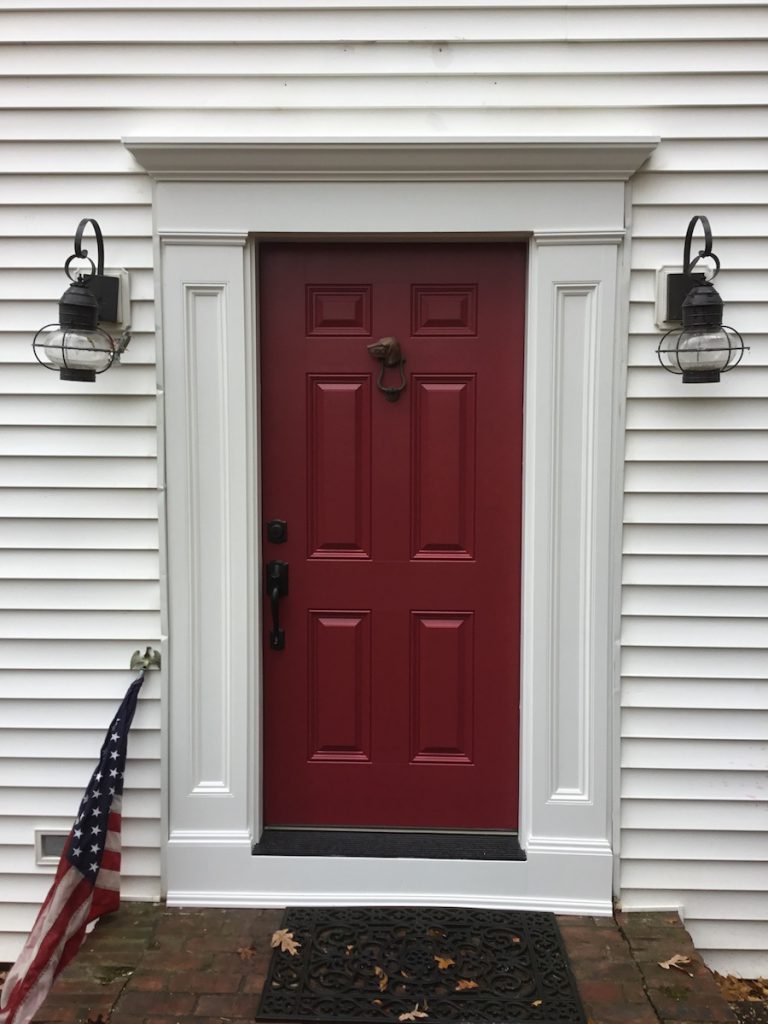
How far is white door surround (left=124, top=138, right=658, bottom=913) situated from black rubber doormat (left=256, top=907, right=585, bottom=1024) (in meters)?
0.11

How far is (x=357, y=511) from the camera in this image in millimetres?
3168

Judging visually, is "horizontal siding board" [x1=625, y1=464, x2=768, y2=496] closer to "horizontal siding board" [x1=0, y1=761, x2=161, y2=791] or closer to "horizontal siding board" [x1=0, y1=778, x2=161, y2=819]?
"horizontal siding board" [x1=0, y1=778, x2=161, y2=819]

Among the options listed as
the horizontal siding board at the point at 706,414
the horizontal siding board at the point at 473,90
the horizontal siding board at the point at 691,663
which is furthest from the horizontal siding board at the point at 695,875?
the horizontal siding board at the point at 473,90

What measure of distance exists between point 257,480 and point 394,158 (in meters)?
1.28

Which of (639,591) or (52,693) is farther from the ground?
(639,591)

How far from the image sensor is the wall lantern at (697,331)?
277 cm

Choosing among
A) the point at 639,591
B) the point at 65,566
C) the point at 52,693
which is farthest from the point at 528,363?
the point at 52,693

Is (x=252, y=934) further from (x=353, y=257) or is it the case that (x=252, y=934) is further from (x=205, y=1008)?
(x=353, y=257)

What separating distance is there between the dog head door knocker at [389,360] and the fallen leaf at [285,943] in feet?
6.52

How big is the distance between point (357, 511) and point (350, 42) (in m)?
1.72

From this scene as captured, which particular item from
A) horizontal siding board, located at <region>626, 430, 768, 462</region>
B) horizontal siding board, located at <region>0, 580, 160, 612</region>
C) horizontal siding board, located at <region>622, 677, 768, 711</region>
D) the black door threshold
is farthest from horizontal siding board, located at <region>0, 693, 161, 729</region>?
horizontal siding board, located at <region>626, 430, 768, 462</region>

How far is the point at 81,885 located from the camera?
294 centimetres

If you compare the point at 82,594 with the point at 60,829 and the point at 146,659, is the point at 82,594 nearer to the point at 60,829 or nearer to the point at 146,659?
the point at 146,659

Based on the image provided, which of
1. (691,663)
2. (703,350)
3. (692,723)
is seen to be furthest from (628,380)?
(692,723)
